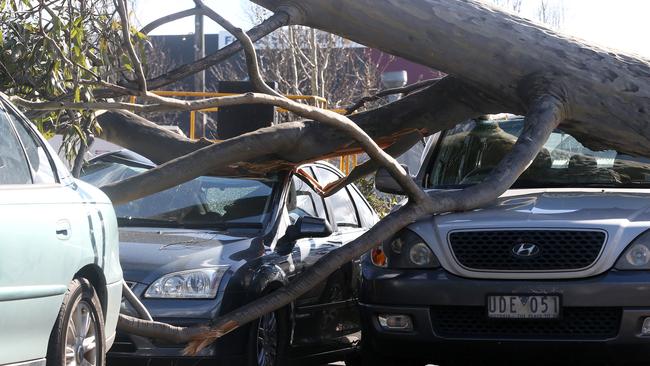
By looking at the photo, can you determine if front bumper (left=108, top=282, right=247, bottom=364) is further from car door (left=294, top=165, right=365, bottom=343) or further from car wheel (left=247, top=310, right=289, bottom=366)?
car door (left=294, top=165, right=365, bottom=343)

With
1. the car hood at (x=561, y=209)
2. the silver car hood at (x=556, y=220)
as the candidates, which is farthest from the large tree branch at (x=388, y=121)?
the silver car hood at (x=556, y=220)

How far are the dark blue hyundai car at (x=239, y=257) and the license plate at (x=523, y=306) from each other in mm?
1416

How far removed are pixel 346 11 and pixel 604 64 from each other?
176cm

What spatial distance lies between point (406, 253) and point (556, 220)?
918mm

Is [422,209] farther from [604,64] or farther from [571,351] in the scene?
[604,64]

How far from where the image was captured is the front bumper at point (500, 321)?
21.4ft

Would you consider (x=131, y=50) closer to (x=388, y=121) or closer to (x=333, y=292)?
(x=333, y=292)

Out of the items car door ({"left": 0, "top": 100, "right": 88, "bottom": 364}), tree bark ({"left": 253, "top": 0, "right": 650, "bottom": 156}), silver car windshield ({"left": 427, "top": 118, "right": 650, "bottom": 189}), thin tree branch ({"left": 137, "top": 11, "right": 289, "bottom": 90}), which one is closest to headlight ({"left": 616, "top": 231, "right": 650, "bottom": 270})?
tree bark ({"left": 253, "top": 0, "right": 650, "bottom": 156})

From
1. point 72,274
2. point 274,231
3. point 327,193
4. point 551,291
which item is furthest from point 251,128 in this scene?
point 72,274

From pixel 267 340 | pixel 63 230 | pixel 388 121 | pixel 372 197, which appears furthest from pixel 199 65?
pixel 372 197

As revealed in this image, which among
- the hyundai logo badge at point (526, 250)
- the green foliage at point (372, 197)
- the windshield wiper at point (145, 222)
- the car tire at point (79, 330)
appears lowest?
the green foliage at point (372, 197)

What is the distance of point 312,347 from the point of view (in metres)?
7.84

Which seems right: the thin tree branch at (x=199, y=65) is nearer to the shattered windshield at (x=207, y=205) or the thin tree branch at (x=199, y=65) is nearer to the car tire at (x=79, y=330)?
the shattered windshield at (x=207, y=205)

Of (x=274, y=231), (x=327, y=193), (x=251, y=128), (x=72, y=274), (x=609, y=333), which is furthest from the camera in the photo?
(x=251, y=128)
